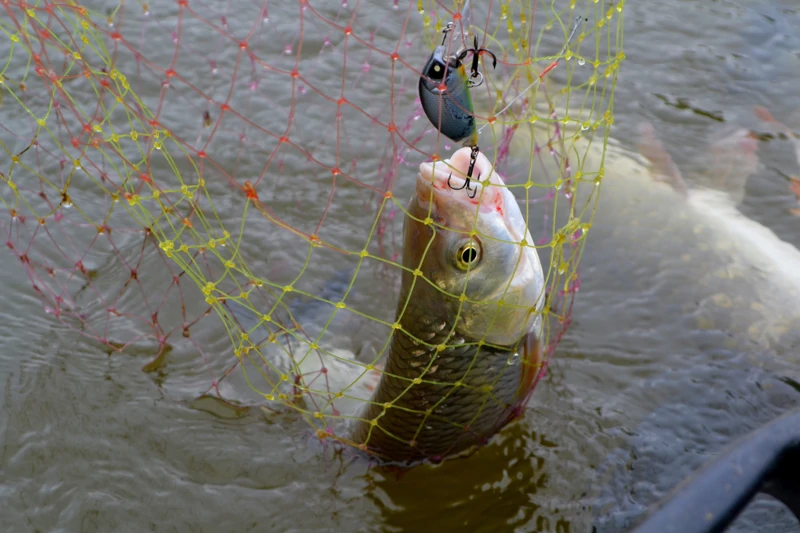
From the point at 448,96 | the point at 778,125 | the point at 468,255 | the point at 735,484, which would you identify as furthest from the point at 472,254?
the point at 778,125

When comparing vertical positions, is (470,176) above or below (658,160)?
below

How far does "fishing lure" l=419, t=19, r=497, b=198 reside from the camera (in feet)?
8.59

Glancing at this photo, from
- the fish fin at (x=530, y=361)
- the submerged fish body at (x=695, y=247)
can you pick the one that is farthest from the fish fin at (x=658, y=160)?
the fish fin at (x=530, y=361)

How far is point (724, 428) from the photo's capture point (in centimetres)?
398

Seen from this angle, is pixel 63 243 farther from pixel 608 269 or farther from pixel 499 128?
pixel 608 269

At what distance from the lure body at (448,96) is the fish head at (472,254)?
149 millimetres

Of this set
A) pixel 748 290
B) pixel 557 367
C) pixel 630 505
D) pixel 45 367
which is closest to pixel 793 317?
pixel 748 290

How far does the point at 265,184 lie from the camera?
5.53m

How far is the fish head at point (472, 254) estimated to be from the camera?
9.49 ft

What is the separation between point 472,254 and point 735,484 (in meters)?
1.55

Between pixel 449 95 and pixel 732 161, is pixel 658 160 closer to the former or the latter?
pixel 732 161

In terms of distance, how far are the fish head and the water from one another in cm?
98

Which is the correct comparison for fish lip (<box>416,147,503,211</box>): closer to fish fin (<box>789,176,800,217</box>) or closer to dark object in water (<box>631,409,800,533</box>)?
dark object in water (<box>631,409,800,533</box>)

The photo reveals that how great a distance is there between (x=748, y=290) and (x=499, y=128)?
2111mm
